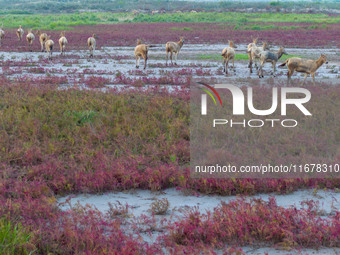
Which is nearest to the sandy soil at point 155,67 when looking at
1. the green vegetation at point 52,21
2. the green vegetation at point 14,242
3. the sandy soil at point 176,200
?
the sandy soil at point 176,200

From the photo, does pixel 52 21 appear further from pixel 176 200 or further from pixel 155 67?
pixel 176 200

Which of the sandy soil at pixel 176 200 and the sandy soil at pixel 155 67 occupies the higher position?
the sandy soil at pixel 155 67

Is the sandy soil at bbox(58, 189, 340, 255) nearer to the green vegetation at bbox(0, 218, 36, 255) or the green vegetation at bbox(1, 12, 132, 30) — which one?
the green vegetation at bbox(0, 218, 36, 255)

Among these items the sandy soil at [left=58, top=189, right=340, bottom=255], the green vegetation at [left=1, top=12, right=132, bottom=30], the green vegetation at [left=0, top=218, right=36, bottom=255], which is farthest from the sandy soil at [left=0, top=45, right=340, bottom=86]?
the green vegetation at [left=1, top=12, right=132, bottom=30]

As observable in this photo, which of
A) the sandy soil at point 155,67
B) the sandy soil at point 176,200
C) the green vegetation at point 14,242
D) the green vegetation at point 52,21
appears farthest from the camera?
the green vegetation at point 52,21

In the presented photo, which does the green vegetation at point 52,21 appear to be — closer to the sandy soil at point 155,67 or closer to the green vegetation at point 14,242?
the sandy soil at point 155,67

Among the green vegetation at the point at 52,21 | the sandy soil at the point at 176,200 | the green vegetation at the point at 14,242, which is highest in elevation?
the green vegetation at the point at 52,21

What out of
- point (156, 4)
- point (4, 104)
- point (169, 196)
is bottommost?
point (169, 196)

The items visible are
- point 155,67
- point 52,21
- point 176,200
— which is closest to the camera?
point 176,200

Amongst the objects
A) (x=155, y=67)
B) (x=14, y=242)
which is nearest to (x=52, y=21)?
(x=155, y=67)

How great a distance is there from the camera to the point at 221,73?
18859mm

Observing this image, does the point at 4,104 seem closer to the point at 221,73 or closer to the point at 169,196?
the point at 169,196

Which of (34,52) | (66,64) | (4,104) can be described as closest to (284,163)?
(4,104)

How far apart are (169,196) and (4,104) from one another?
6307mm
